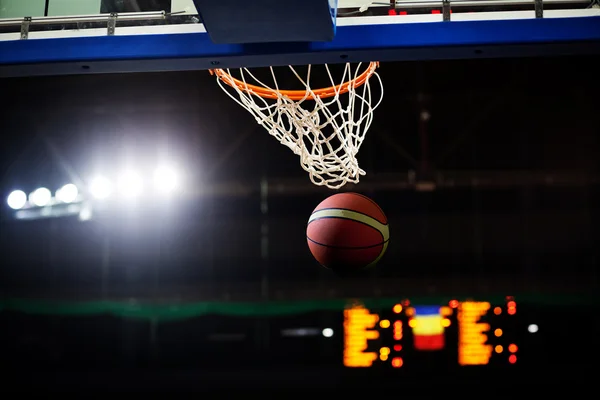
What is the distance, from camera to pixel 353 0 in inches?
70.6

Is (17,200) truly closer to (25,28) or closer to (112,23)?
(25,28)

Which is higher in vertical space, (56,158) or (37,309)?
(56,158)

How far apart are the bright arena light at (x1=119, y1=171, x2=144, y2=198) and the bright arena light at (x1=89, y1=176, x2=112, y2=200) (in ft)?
0.37

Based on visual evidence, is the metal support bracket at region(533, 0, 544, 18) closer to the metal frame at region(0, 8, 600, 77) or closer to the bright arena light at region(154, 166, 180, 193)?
the metal frame at region(0, 8, 600, 77)

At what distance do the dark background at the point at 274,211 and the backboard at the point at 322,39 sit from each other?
3691 millimetres

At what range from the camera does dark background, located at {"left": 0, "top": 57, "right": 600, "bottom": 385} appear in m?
5.49

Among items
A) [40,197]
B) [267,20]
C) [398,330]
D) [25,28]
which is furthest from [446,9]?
[40,197]

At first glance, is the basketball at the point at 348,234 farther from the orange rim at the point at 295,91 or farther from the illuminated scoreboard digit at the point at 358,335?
the illuminated scoreboard digit at the point at 358,335

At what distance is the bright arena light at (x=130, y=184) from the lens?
5.60m

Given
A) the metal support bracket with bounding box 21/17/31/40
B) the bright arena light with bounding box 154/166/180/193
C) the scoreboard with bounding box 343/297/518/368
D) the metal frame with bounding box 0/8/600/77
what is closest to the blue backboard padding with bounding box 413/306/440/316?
the scoreboard with bounding box 343/297/518/368

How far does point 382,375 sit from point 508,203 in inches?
70.4

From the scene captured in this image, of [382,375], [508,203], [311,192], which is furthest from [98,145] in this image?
[508,203]

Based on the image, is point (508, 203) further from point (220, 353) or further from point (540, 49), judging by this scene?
point (540, 49)

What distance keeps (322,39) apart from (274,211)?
408 centimetres
